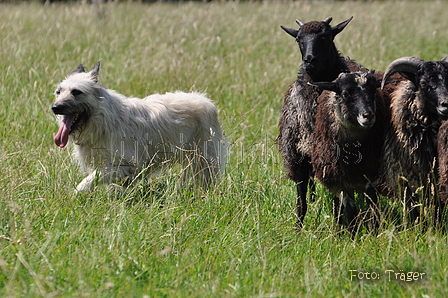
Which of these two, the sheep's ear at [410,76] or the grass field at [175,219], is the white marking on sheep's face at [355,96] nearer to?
the sheep's ear at [410,76]

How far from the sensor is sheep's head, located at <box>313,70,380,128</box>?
14.6 feet

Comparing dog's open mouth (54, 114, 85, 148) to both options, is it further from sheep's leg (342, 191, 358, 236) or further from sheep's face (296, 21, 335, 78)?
sheep's leg (342, 191, 358, 236)

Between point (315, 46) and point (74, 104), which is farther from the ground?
point (315, 46)

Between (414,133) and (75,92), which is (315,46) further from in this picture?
(75,92)

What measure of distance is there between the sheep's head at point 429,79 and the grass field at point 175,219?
863 millimetres

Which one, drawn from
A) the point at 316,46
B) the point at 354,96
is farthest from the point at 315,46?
the point at 354,96

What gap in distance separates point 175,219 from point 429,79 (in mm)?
2341

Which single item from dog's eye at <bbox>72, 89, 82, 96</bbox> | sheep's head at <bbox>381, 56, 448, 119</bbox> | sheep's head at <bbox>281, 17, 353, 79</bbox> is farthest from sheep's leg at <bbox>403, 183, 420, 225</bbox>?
dog's eye at <bbox>72, 89, 82, 96</bbox>

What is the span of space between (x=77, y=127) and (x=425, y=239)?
331cm

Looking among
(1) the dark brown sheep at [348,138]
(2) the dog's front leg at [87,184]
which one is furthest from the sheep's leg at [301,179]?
(2) the dog's front leg at [87,184]

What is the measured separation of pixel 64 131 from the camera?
17.8ft

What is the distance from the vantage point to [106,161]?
5.50 m

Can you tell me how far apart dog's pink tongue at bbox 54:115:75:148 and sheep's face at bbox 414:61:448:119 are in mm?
3189

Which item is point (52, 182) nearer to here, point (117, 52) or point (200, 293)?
point (200, 293)
